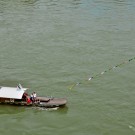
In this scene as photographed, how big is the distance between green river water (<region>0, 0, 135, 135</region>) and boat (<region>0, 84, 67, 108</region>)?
650 millimetres

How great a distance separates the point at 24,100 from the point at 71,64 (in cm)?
1306

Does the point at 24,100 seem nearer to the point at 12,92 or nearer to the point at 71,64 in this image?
the point at 12,92

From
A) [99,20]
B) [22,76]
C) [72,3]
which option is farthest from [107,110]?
[72,3]

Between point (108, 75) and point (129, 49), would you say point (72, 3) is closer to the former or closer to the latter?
point (129, 49)

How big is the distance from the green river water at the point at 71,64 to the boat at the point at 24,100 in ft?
2.13

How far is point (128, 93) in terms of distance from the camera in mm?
41781

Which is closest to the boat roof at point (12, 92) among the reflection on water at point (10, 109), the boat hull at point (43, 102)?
the boat hull at point (43, 102)

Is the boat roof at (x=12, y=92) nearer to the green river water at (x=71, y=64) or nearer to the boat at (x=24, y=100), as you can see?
the boat at (x=24, y=100)

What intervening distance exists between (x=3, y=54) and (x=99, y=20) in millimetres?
25901

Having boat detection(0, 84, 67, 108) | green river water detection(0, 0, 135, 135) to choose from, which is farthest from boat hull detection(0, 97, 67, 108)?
green river water detection(0, 0, 135, 135)

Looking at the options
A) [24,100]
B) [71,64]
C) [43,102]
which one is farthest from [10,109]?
[71,64]

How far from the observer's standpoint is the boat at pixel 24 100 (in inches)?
1511

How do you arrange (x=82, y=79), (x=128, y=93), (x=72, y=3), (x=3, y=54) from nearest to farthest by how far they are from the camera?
(x=128, y=93) → (x=82, y=79) → (x=3, y=54) → (x=72, y=3)

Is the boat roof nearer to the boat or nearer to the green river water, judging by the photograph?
the boat
